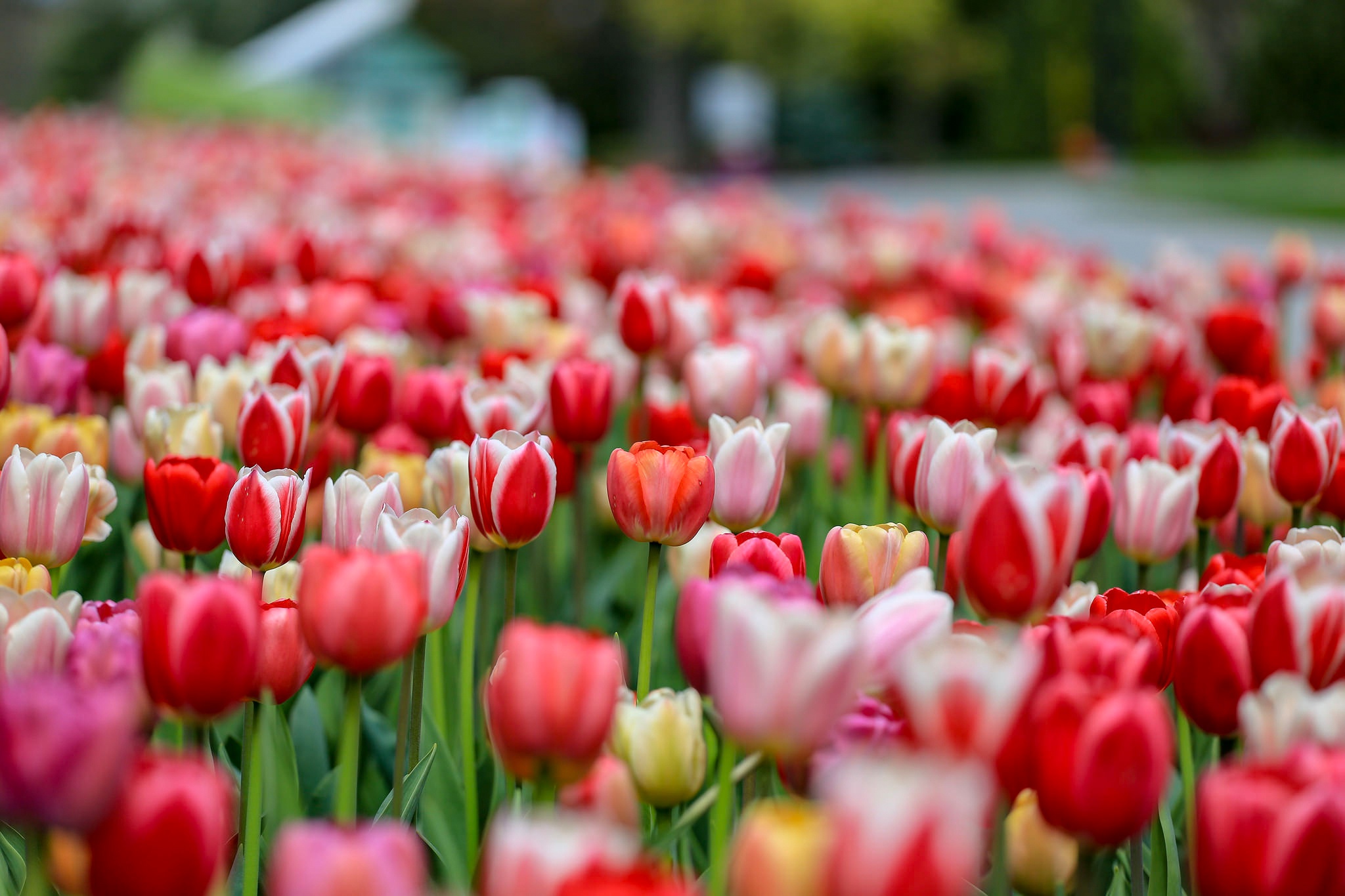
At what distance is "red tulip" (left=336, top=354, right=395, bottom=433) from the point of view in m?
1.96

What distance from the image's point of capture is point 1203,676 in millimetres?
1091

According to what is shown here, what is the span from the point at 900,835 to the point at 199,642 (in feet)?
1.73

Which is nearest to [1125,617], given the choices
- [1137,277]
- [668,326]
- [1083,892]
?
[1083,892]

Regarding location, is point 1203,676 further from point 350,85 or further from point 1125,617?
point 350,85

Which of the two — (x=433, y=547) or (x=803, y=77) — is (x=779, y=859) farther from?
(x=803, y=77)

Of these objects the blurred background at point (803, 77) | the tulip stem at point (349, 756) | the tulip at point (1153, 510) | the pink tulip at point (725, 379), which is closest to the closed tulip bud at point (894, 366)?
the pink tulip at point (725, 379)

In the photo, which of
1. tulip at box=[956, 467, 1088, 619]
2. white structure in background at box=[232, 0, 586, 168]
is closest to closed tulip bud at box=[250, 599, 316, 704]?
tulip at box=[956, 467, 1088, 619]

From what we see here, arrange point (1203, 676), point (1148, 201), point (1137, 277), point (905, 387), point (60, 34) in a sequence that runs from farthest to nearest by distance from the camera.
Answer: point (60, 34) → point (1148, 201) → point (1137, 277) → point (905, 387) → point (1203, 676)

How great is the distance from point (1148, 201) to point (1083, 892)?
2098 centimetres

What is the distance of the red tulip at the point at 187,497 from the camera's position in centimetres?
141

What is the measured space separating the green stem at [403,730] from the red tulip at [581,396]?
0.48 m

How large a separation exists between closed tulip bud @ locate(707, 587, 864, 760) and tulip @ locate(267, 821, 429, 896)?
24 cm

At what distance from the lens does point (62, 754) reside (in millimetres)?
744

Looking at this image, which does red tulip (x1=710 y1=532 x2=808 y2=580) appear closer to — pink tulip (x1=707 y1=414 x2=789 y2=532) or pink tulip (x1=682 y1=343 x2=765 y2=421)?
pink tulip (x1=707 y1=414 x2=789 y2=532)
